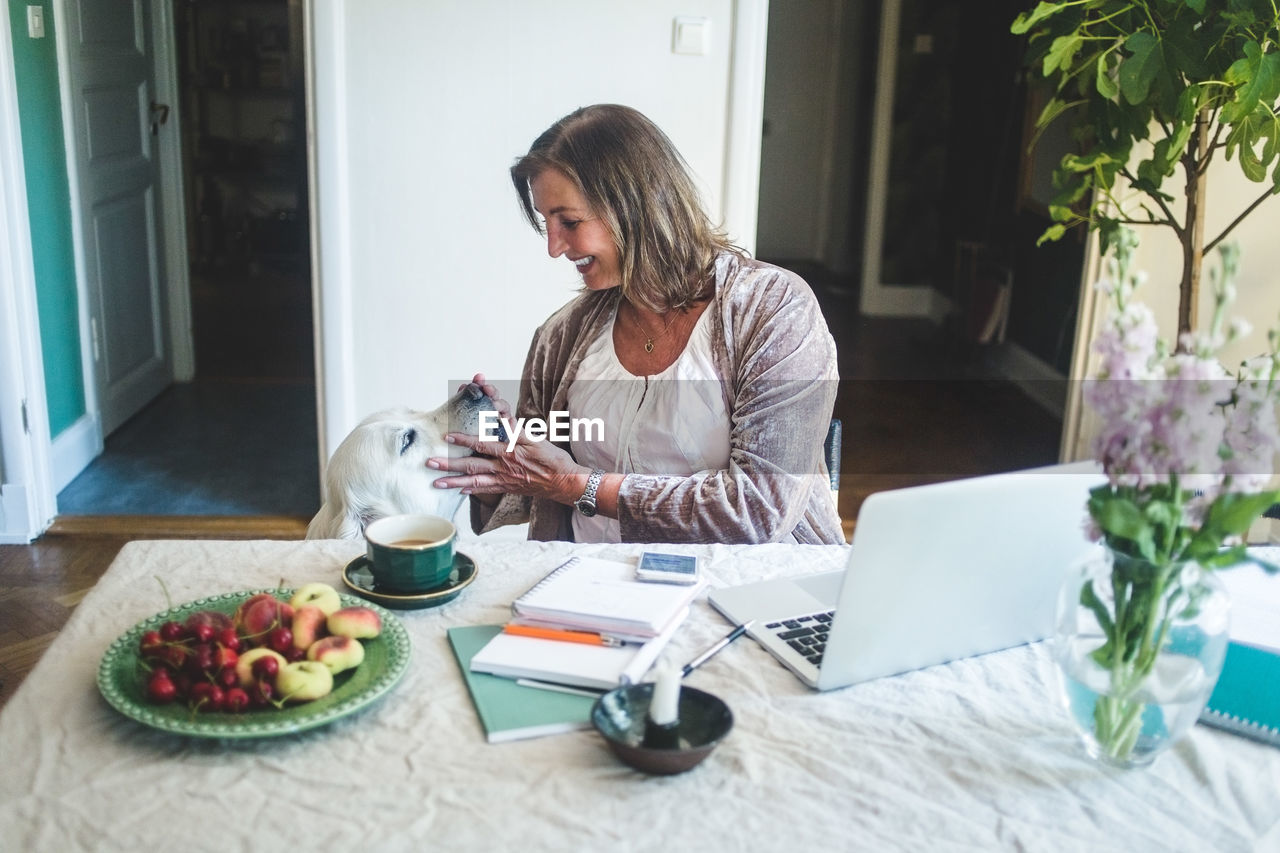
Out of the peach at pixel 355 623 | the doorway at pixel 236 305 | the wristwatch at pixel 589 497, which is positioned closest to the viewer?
the peach at pixel 355 623

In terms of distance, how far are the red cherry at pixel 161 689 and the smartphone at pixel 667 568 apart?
507mm

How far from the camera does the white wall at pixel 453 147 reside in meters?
2.89

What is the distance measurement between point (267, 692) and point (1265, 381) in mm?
860

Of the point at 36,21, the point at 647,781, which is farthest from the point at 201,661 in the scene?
the point at 36,21

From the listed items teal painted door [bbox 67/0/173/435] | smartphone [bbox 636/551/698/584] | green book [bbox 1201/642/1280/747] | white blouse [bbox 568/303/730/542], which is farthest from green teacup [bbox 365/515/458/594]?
teal painted door [bbox 67/0/173/435]

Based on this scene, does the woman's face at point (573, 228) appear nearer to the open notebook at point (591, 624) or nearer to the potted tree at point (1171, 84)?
the open notebook at point (591, 624)

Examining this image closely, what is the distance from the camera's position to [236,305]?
5.88 meters

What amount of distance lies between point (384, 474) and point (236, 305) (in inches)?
182

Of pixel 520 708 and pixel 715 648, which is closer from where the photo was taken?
pixel 520 708

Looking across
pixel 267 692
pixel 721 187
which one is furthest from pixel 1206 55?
pixel 267 692

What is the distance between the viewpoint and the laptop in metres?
1.04

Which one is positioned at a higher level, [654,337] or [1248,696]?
[654,337]

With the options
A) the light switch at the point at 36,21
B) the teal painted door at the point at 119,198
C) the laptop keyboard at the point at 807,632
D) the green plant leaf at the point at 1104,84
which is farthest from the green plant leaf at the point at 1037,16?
the teal painted door at the point at 119,198

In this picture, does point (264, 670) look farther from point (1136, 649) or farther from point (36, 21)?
point (36, 21)
